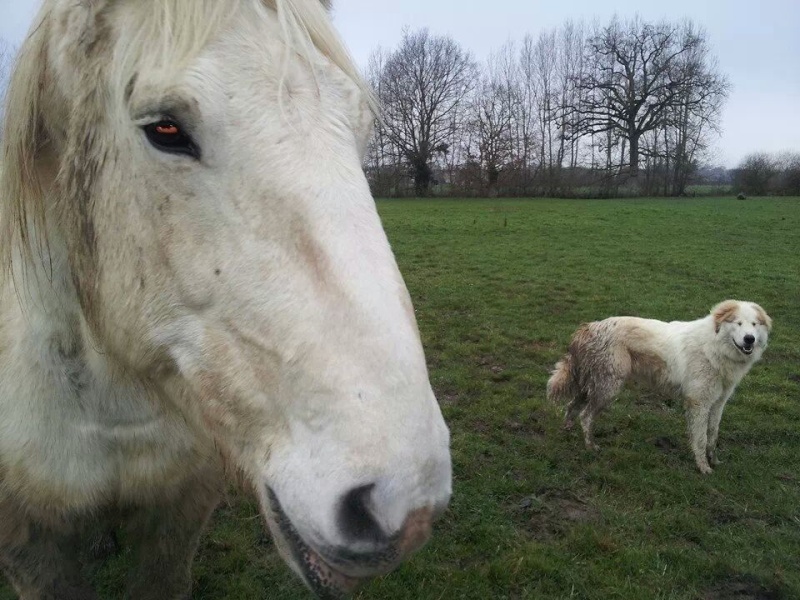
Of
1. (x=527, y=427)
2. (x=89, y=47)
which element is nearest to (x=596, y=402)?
(x=527, y=427)

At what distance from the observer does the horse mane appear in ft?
3.98

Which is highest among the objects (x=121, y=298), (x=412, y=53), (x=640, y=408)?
(x=412, y=53)

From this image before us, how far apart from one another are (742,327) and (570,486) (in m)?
2.40

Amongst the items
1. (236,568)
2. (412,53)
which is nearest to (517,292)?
(236,568)

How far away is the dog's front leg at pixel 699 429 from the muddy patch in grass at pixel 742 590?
1.42 metres

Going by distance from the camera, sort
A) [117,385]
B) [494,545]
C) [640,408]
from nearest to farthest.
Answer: [117,385] → [494,545] → [640,408]

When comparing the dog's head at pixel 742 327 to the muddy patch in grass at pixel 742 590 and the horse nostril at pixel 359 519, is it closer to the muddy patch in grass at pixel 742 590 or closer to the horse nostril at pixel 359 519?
the muddy patch in grass at pixel 742 590

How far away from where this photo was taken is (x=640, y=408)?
19.6ft

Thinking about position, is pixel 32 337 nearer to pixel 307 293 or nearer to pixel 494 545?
pixel 307 293

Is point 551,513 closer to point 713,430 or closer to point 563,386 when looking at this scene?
point 563,386

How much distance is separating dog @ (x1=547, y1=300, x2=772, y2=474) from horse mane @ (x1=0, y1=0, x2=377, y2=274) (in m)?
4.48

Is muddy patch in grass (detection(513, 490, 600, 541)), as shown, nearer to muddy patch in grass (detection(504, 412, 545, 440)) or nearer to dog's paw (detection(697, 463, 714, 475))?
muddy patch in grass (detection(504, 412, 545, 440))

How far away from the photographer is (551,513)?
4.08 metres

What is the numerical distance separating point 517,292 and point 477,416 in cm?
546
